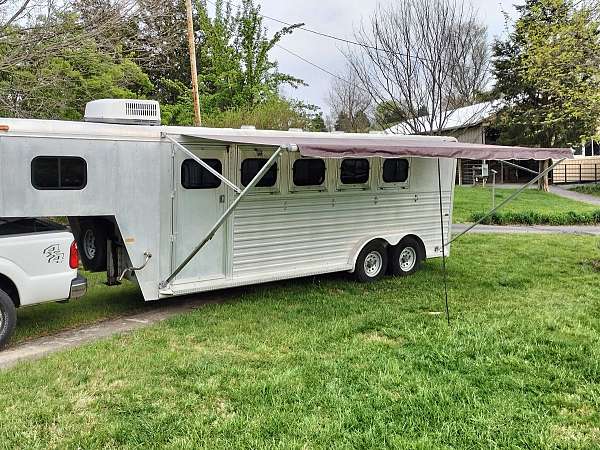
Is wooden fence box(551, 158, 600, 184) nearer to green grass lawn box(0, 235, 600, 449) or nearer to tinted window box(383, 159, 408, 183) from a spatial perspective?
tinted window box(383, 159, 408, 183)

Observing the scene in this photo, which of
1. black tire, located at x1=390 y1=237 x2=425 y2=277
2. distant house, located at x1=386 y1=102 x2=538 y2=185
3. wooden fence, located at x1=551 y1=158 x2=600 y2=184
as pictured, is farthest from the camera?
wooden fence, located at x1=551 y1=158 x2=600 y2=184

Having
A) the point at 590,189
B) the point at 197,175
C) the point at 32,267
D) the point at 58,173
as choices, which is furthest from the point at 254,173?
the point at 590,189

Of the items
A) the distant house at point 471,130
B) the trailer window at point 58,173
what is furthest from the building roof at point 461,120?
the trailer window at point 58,173

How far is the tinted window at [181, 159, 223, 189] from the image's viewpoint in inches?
260

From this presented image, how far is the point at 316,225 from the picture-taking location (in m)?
7.75

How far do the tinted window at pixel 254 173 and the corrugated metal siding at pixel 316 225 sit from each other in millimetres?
Result: 215

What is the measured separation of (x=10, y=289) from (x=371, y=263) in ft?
16.7

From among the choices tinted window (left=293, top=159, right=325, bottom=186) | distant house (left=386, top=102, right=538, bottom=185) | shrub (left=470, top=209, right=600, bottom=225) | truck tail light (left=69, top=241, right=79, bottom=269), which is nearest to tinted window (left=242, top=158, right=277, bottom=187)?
tinted window (left=293, top=159, right=325, bottom=186)

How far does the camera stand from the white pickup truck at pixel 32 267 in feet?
17.8

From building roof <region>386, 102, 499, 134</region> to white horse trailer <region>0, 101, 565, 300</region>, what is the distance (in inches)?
576

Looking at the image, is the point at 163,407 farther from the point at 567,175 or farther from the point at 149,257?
the point at 567,175

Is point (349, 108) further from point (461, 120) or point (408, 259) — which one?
point (408, 259)

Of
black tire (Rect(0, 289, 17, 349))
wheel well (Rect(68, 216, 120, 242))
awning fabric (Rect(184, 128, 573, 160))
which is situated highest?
awning fabric (Rect(184, 128, 573, 160))

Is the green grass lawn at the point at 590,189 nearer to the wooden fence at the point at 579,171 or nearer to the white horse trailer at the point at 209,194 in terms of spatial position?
the wooden fence at the point at 579,171
